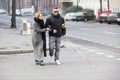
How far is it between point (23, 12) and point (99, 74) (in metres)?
106

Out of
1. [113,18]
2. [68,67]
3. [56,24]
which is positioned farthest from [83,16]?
[68,67]

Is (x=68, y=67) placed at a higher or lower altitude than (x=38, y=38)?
lower

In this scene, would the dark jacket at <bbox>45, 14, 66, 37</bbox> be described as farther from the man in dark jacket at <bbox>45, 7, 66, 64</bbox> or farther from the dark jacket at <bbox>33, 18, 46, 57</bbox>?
the dark jacket at <bbox>33, 18, 46, 57</bbox>

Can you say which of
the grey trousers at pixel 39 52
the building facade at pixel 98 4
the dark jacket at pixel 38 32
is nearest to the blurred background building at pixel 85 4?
the building facade at pixel 98 4

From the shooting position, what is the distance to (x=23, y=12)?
392ft

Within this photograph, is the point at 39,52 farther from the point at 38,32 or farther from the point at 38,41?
the point at 38,32

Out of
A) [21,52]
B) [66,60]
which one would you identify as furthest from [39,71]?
[21,52]

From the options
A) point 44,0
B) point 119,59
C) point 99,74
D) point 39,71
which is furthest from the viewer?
point 44,0

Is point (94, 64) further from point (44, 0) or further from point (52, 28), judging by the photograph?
point (44, 0)

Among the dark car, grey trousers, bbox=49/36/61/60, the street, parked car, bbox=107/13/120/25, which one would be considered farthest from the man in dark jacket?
the dark car

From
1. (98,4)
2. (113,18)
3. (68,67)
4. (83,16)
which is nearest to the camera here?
(68,67)

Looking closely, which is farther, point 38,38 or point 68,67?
point 38,38

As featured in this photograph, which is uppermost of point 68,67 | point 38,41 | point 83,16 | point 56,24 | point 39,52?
point 56,24

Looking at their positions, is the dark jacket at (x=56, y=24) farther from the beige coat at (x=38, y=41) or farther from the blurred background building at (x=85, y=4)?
the blurred background building at (x=85, y=4)
